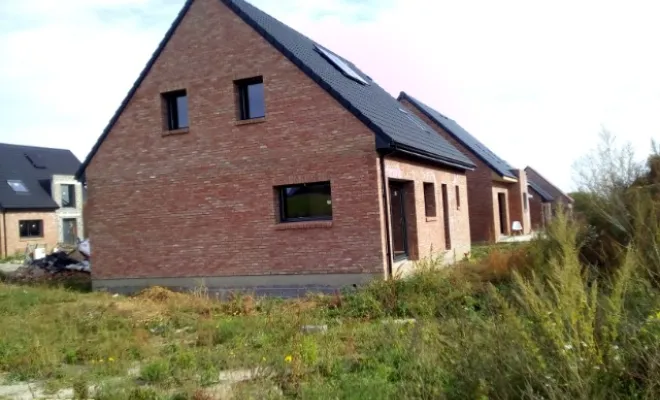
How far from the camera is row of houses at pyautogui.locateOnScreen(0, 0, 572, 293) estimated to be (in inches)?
508

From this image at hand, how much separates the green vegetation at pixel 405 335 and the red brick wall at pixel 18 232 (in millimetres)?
24165

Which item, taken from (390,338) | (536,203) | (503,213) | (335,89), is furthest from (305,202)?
(536,203)

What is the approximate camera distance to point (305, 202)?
13.8 meters

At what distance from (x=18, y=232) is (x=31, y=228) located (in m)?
1.45

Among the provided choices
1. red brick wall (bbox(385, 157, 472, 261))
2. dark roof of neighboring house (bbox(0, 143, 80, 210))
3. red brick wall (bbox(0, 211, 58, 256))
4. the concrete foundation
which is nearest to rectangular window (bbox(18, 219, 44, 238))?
red brick wall (bbox(0, 211, 58, 256))

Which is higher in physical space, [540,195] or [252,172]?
[252,172]

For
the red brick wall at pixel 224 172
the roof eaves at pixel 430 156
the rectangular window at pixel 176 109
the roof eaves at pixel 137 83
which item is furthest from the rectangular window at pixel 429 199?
the roof eaves at pixel 137 83

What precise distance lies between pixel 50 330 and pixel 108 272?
6.61 metres

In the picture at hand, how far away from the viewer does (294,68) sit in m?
13.5

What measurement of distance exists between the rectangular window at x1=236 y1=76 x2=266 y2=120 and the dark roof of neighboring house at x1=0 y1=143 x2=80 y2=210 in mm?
26505

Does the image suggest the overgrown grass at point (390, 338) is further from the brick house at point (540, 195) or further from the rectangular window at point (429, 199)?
the brick house at point (540, 195)

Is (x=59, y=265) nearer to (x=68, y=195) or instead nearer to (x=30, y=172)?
(x=30, y=172)

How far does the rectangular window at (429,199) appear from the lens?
16578 millimetres

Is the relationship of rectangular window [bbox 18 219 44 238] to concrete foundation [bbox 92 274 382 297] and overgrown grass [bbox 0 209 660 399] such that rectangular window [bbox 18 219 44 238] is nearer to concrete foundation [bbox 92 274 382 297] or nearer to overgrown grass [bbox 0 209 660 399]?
concrete foundation [bbox 92 274 382 297]
